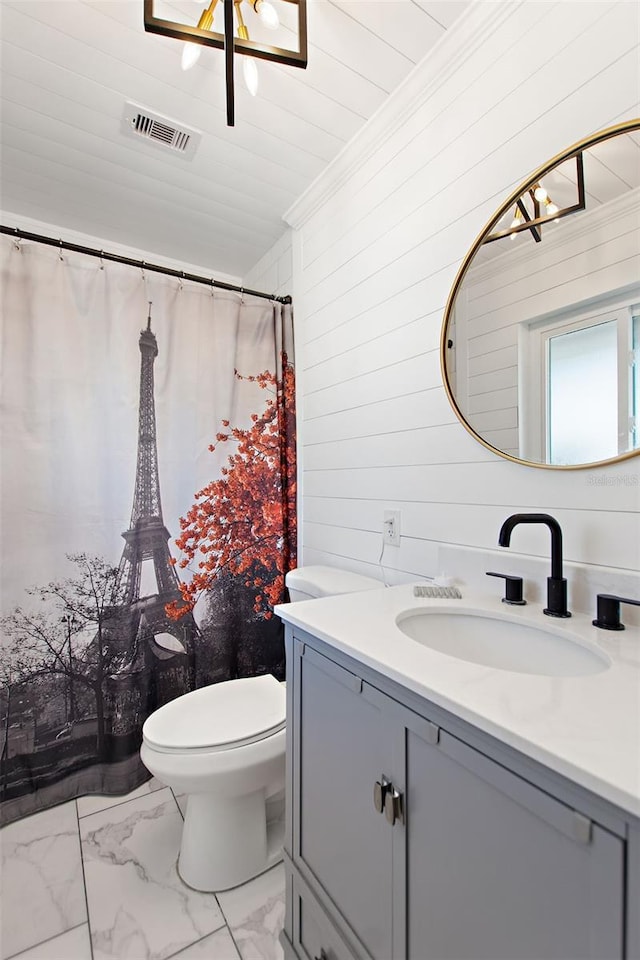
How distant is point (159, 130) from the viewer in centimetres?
154

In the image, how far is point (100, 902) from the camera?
1.18 m

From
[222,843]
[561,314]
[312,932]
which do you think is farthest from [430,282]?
[222,843]

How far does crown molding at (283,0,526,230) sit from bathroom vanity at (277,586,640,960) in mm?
1483

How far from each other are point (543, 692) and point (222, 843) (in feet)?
3.86

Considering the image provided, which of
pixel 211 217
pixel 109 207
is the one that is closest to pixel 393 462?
pixel 211 217

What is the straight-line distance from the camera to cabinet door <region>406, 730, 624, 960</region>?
434 millimetres

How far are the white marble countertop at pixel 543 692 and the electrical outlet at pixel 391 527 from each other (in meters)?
0.49

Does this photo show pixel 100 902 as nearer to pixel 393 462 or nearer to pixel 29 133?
pixel 393 462

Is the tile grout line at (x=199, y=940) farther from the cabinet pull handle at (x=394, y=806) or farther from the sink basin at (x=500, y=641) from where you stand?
the sink basin at (x=500, y=641)

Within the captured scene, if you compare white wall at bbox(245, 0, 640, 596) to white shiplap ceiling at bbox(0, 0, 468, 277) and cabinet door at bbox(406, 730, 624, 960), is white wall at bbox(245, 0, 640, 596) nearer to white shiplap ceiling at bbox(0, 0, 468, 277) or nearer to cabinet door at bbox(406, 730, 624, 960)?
white shiplap ceiling at bbox(0, 0, 468, 277)

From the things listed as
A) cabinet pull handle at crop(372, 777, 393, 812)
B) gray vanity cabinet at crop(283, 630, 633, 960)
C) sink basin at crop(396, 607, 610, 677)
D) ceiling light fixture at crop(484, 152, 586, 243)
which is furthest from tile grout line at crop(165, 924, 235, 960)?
ceiling light fixture at crop(484, 152, 586, 243)

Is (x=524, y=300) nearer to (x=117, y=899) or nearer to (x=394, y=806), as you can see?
(x=394, y=806)

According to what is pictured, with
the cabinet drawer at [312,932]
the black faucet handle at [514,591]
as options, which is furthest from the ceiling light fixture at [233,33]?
the cabinet drawer at [312,932]

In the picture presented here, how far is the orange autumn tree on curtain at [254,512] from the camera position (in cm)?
187
